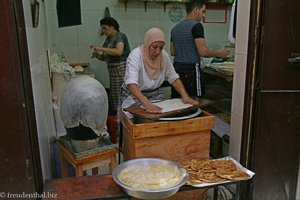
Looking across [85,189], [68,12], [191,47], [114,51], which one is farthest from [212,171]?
[68,12]

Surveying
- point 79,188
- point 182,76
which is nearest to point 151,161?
point 79,188

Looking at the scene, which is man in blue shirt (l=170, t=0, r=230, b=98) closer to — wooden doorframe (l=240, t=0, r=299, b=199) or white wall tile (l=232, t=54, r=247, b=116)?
white wall tile (l=232, t=54, r=247, b=116)

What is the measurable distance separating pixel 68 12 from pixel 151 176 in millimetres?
2467

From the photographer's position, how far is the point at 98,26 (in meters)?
4.47

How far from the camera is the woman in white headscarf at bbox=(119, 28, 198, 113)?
199cm

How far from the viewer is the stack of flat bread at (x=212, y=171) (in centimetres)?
156

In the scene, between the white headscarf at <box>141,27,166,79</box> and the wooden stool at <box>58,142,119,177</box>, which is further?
the white headscarf at <box>141,27,166,79</box>

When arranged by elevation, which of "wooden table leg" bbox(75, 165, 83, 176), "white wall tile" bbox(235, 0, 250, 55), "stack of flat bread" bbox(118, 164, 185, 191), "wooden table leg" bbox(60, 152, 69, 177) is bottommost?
"wooden table leg" bbox(60, 152, 69, 177)

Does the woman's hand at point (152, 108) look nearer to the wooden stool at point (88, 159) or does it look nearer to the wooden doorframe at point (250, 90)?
the wooden stool at point (88, 159)

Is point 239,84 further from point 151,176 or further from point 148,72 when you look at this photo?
point 151,176

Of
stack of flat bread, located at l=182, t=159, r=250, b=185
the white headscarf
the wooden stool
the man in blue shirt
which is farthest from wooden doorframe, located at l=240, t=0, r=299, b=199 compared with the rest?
the man in blue shirt

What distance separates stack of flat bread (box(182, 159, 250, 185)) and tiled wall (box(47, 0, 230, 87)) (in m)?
3.16

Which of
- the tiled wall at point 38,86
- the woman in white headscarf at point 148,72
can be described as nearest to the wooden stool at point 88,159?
the tiled wall at point 38,86

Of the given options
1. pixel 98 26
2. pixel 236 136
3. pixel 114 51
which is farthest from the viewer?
pixel 98 26
